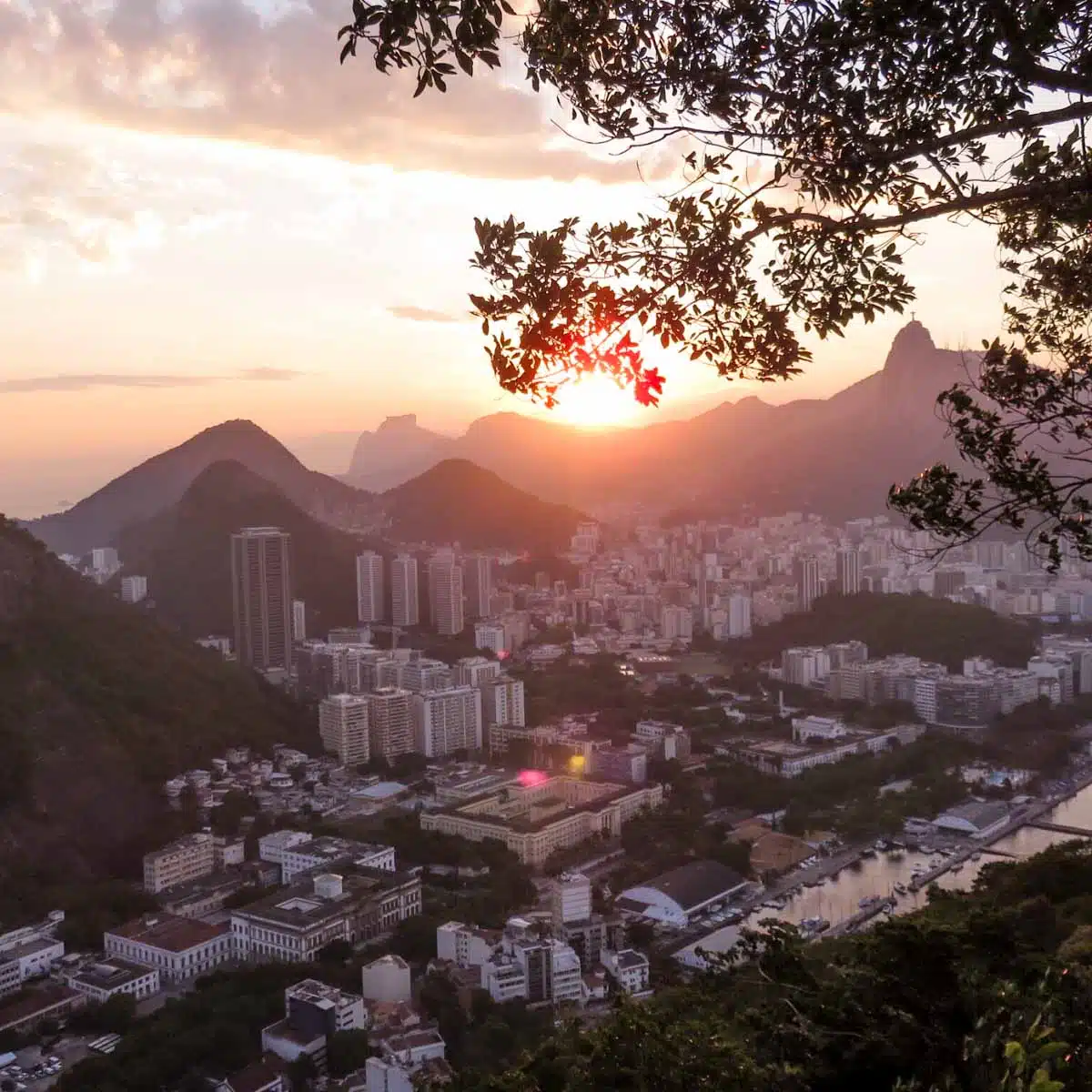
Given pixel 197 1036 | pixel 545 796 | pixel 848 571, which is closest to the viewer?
pixel 197 1036

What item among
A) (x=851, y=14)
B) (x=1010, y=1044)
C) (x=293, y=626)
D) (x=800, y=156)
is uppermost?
(x=851, y=14)

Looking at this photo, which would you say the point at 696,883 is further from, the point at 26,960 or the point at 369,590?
the point at 369,590

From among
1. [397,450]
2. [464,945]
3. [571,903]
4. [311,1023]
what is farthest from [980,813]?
[397,450]

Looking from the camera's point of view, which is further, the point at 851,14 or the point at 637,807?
the point at 637,807

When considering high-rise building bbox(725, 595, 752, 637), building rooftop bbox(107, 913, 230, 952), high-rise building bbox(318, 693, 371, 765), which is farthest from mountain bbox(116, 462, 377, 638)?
building rooftop bbox(107, 913, 230, 952)

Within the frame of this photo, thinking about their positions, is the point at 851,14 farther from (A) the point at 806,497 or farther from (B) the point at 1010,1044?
(A) the point at 806,497

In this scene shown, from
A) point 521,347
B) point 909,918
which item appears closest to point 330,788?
point 909,918

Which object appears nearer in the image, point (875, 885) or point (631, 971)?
point (631, 971)

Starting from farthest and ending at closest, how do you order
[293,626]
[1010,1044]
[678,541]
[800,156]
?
[678,541], [293,626], [800,156], [1010,1044]
